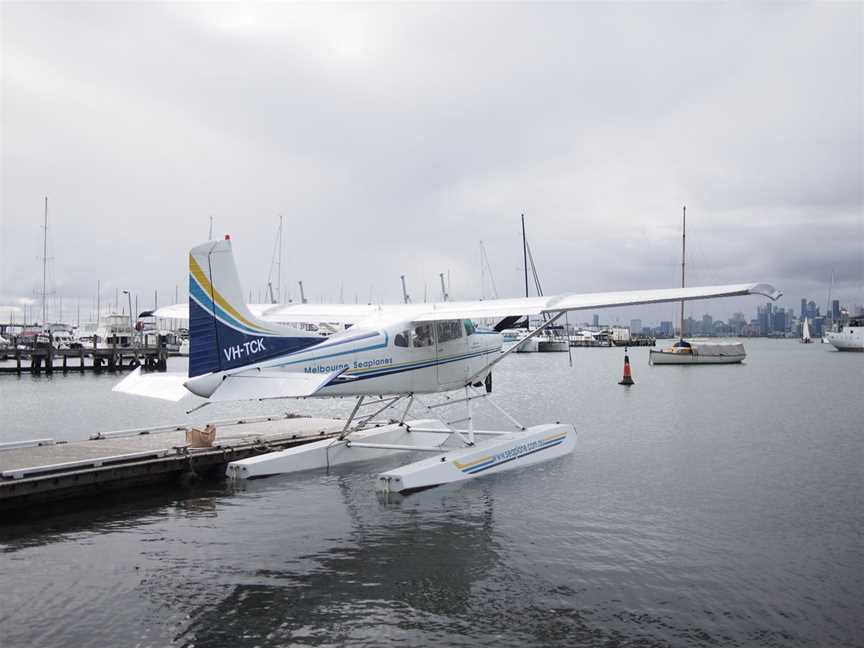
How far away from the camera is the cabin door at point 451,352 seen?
13.1 meters

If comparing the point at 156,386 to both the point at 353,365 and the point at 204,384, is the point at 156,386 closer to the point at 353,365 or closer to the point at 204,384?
the point at 204,384

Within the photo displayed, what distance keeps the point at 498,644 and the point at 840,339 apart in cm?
10770

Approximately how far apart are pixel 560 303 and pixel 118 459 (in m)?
8.06

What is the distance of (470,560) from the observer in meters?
8.45

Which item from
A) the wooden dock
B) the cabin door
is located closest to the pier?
the wooden dock

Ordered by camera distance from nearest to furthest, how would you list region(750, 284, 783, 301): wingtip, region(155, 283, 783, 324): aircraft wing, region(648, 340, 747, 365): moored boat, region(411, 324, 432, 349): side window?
region(750, 284, 783, 301): wingtip → region(155, 283, 783, 324): aircraft wing → region(411, 324, 432, 349): side window → region(648, 340, 747, 365): moored boat

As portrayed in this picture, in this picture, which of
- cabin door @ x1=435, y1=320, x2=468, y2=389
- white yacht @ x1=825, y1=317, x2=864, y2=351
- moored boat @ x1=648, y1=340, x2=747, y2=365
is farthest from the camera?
white yacht @ x1=825, y1=317, x2=864, y2=351

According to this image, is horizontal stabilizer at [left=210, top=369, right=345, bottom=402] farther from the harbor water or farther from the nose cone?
the harbor water

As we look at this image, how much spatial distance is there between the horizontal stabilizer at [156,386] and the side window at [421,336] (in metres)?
4.07

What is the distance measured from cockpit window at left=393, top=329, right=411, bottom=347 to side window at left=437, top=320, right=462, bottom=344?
2.89 ft

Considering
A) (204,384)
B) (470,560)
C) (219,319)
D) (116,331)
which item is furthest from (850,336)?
(204,384)

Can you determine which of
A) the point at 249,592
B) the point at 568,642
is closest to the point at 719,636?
the point at 568,642

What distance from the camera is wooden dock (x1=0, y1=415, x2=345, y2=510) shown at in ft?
33.2

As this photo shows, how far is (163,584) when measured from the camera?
7.48 meters
